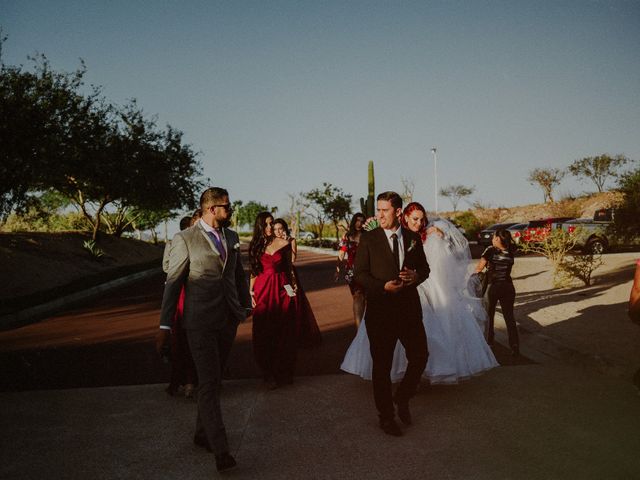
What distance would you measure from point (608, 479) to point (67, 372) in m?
6.11

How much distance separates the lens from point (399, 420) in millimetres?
4562

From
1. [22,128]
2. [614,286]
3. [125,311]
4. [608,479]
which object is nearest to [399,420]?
[608,479]

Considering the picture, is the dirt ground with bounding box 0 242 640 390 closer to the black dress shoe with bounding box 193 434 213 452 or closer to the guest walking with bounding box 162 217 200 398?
the guest walking with bounding box 162 217 200 398

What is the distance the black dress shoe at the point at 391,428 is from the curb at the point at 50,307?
30.7 ft

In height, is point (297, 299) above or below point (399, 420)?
above

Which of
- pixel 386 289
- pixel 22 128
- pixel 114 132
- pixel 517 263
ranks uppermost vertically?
pixel 114 132

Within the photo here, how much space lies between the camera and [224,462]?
3.52 metres

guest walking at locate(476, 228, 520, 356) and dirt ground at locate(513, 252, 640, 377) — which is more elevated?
guest walking at locate(476, 228, 520, 356)

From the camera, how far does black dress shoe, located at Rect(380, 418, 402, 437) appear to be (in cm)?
413

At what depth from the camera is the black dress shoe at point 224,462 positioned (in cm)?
351

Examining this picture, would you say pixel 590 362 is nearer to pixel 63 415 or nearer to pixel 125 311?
pixel 63 415

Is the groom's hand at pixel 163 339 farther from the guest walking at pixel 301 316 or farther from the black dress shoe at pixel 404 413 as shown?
the guest walking at pixel 301 316

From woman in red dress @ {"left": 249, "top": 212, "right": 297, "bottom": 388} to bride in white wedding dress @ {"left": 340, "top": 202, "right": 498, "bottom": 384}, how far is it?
2.52 ft

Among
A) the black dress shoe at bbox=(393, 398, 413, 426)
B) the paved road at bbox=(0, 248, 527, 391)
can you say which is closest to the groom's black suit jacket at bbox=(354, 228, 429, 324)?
the black dress shoe at bbox=(393, 398, 413, 426)
